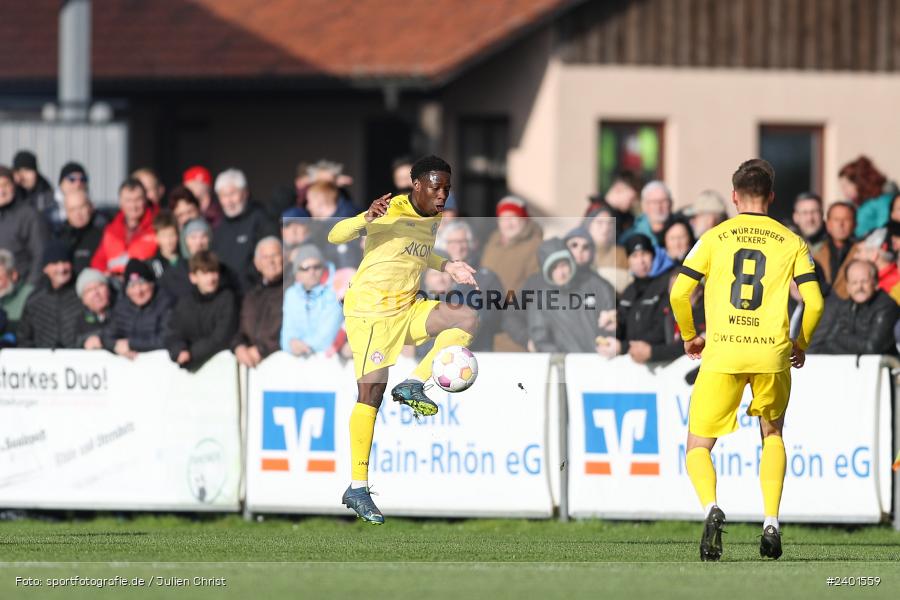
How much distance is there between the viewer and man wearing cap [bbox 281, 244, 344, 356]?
14156 mm

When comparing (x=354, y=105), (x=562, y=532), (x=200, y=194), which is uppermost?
(x=354, y=105)

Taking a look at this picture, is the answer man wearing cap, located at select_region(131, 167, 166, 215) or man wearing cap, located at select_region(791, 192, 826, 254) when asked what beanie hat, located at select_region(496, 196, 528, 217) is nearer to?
man wearing cap, located at select_region(791, 192, 826, 254)

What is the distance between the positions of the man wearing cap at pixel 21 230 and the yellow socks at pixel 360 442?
4927 millimetres

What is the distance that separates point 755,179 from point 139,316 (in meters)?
5.84

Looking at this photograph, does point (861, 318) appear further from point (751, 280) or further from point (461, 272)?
point (461, 272)

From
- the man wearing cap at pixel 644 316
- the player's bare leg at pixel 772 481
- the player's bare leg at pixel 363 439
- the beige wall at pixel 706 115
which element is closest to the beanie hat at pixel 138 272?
the player's bare leg at pixel 363 439

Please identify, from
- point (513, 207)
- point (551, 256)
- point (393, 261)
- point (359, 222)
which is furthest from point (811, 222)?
point (359, 222)

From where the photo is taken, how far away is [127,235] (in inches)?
634

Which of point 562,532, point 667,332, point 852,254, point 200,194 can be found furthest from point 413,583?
point 200,194

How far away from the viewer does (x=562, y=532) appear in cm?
1378

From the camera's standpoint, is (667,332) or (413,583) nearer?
(413,583)

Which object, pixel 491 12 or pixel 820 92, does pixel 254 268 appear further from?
pixel 820 92

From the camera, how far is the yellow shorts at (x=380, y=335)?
12.0 metres

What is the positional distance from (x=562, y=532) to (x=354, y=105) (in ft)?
40.4
